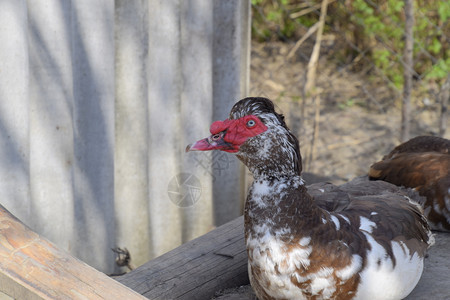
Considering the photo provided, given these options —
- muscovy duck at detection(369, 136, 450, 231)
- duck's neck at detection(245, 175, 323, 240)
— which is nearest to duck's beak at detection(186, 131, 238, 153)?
duck's neck at detection(245, 175, 323, 240)

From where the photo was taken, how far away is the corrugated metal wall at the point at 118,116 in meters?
3.02

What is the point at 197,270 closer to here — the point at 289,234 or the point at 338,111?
the point at 289,234

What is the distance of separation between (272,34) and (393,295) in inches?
195

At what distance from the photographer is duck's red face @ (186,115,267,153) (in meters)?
2.37

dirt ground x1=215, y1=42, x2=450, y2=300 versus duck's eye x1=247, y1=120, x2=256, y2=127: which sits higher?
duck's eye x1=247, y1=120, x2=256, y2=127

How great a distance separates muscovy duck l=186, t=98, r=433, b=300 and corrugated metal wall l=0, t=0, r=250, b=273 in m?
1.03

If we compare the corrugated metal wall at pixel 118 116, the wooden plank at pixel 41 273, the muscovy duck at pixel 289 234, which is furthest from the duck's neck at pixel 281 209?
the corrugated metal wall at pixel 118 116

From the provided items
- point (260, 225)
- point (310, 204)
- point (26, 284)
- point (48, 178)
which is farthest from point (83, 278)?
point (48, 178)

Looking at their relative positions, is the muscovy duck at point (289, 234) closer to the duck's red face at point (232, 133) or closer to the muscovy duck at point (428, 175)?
the duck's red face at point (232, 133)

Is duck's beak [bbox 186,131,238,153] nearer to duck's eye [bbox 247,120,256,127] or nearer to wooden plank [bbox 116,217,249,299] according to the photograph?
duck's eye [bbox 247,120,256,127]

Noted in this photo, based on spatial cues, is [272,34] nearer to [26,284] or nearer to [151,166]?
[151,166]

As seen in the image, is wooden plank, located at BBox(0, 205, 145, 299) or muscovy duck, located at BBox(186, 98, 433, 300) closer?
wooden plank, located at BBox(0, 205, 145, 299)

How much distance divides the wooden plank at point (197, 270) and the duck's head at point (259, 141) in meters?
0.66

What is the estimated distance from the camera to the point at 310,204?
2426 mm
